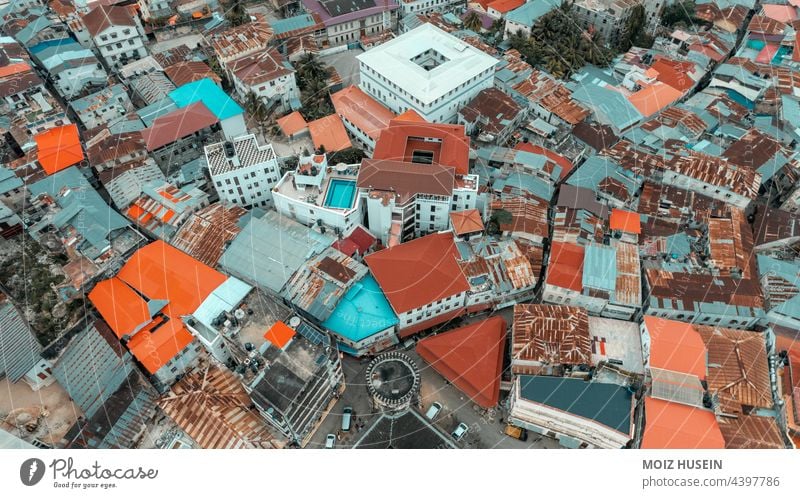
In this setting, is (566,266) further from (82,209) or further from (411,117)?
(82,209)

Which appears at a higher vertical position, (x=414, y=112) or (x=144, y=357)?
(x=414, y=112)

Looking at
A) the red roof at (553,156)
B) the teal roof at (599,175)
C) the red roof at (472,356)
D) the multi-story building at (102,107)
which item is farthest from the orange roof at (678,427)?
the multi-story building at (102,107)

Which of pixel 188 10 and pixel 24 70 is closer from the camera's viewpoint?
pixel 24 70

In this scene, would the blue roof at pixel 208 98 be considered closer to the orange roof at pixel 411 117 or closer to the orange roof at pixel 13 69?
the orange roof at pixel 411 117

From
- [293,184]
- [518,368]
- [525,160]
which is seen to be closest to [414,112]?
[525,160]
